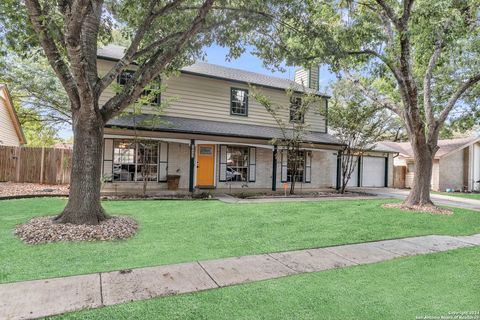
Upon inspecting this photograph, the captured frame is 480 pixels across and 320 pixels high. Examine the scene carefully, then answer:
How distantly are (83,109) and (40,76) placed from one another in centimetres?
1374

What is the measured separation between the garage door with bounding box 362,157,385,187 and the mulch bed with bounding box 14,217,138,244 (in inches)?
650

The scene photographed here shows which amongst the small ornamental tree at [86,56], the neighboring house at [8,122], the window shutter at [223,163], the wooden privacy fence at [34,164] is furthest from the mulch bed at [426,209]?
the neighboring house at [8,122]

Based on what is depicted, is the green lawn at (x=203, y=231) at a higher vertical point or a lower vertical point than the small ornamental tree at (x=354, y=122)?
lower

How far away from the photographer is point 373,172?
63.3 ft

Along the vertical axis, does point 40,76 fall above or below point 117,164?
above

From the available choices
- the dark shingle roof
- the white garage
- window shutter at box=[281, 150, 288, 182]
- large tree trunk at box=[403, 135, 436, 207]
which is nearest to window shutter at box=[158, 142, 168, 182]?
the dark shingle roof

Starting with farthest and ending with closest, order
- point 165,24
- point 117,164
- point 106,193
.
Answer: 1. point 117,164
2. point 106,193
3. point 165,24

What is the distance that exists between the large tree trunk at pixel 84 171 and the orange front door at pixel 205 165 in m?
7.45

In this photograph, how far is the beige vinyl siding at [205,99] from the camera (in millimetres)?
13125

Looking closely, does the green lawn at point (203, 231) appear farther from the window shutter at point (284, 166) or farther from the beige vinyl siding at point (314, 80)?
the beige vinyl siding at point (314, 80)

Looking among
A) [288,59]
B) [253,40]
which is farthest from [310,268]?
→ [253,40]

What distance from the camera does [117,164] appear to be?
12.2 m

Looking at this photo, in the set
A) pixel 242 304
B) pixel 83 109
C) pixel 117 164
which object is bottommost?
pixel 242 304

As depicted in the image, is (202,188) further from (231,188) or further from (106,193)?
(106,193)
